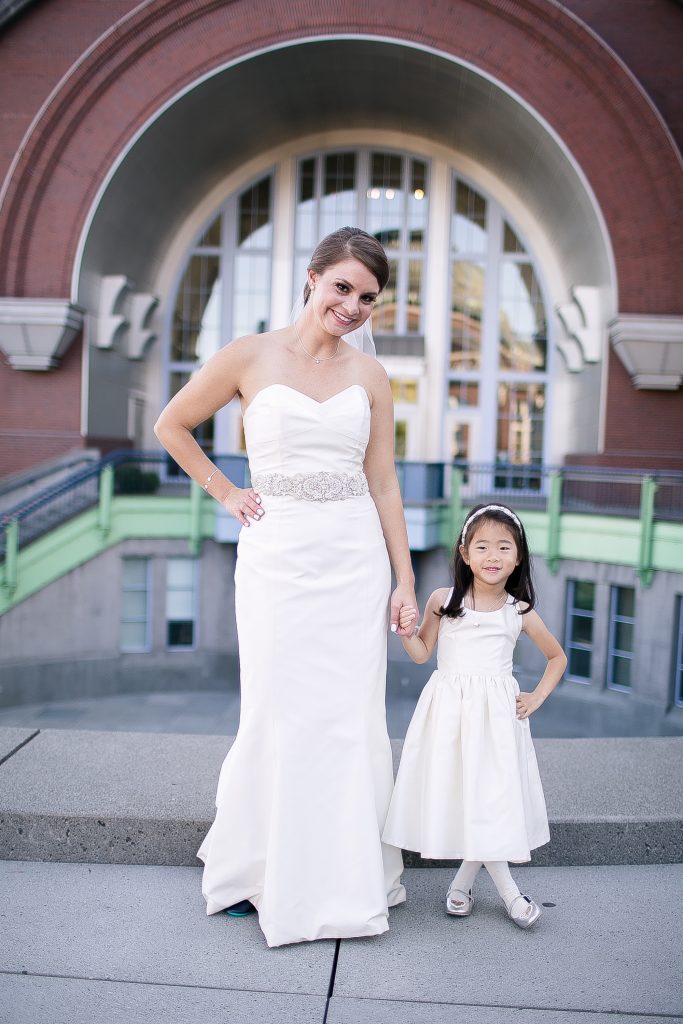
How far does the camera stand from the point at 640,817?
351 centimetres

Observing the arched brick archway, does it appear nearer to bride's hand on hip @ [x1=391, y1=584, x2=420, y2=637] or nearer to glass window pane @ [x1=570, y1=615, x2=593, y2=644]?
glass window pane @ [x1=570, y1=615, x2=593, y2=644]

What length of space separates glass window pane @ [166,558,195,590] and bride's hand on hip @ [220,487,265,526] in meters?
12.7

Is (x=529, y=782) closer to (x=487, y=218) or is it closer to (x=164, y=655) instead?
(x=164, y=655)

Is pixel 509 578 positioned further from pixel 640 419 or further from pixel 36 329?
pixel 36 329

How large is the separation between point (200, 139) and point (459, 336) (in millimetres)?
6866

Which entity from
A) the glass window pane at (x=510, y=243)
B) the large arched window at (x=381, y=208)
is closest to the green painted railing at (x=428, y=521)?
the large arched window at (x=381, y=208)

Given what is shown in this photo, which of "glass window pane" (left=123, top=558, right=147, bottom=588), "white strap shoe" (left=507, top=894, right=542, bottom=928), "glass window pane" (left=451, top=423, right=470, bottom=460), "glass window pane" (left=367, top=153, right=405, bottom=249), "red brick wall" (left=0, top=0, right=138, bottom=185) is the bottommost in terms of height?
"glass window pane" (left=123, top=558, right=147, bottom=588)

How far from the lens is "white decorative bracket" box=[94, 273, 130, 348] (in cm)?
1712

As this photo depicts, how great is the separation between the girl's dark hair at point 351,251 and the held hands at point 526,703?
1540mm

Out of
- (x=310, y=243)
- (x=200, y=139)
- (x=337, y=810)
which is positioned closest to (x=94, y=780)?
(x=337, y=810)

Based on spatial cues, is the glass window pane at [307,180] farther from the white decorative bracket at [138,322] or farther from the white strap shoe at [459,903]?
the white strap shoe at [459,903]

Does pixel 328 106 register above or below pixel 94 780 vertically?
above

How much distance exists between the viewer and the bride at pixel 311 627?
300 cm

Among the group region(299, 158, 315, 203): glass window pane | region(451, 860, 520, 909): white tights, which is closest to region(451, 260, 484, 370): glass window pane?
region(299, 158, 315, 203): glass window pane
